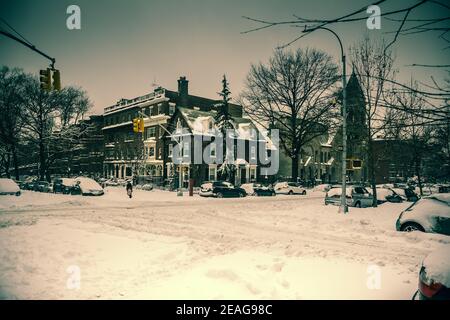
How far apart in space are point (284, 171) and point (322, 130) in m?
22.0

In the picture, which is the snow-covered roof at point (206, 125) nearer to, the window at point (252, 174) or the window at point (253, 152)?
the window at point (253, 152)

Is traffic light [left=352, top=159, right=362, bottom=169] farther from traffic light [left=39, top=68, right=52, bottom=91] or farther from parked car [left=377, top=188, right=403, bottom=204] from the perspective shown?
traffic light [left=39, top=68, right=52, bottom=91]

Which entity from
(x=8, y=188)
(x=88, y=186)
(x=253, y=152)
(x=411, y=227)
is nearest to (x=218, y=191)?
(x=88, y=186)

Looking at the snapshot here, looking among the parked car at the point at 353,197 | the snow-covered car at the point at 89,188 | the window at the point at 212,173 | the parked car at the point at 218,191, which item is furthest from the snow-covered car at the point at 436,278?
the window at the point at 212,173

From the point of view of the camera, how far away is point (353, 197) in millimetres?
19688

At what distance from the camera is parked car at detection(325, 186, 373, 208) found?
771 inches

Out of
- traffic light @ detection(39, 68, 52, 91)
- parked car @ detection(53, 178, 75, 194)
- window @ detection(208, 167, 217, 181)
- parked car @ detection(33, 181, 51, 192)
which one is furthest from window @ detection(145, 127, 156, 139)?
traffic light @ detection(39, 68, 52, 91)

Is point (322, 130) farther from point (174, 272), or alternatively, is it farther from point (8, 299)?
point (8, 299)

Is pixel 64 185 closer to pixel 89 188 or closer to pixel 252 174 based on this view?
pixel 89 188

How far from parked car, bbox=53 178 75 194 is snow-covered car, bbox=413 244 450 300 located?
32.2 meters

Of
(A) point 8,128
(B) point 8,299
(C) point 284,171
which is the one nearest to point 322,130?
(C) point 284,171

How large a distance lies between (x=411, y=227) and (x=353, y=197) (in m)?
9.75

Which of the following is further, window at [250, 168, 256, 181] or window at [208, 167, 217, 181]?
window at [250, 168, 256, 181]

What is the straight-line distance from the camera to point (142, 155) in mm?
44000
